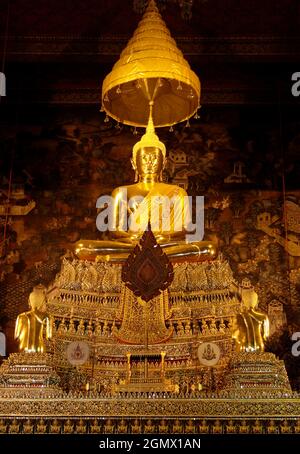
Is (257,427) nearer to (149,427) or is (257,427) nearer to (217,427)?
(217,427)

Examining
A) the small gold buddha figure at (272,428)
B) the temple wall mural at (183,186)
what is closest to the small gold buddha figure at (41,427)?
the small gold buddha figure at (272,428)

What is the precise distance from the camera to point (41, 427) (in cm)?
306

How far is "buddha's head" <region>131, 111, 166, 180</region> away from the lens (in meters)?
5.14

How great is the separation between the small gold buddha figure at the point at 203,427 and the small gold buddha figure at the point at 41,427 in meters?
0.75

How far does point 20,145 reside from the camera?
20.9ft

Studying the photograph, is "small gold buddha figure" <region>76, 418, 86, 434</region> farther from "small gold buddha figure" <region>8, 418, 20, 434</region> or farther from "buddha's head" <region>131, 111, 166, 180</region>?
"buddha's head" <region>131, 111, 166, 180</region>

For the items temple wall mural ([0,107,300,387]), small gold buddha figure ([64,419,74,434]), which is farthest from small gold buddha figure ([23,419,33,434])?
temple wall mural ([0,107,300,387])

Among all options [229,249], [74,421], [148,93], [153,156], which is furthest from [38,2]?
[74,421]

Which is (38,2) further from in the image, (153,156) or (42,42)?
(153,156)

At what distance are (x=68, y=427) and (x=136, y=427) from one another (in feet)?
1.08

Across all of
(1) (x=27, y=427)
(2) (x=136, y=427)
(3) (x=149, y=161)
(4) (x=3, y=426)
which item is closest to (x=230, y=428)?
(2) (x=136, y=427)

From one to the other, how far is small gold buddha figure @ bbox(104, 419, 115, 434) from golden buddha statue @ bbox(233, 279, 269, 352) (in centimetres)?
96

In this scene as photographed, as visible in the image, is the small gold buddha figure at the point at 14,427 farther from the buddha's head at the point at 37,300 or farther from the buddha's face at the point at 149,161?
the buddha's face at the point at 149,161

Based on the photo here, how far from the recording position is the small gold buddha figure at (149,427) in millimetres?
3012
